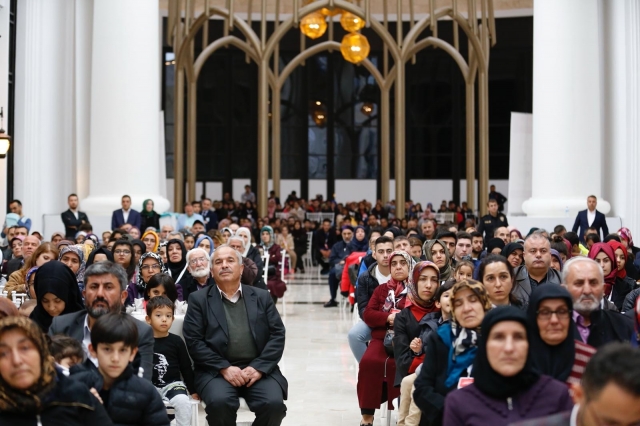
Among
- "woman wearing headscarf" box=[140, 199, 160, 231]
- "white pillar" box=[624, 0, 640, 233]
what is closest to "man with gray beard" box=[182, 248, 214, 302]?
"woman wearing headscarf" box=[140, 199, 160, 231]

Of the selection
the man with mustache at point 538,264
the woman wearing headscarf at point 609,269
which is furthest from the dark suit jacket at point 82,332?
the woman wearing headscarf at point 609,269

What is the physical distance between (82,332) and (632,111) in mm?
12668

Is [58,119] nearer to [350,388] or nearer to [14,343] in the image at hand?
[350,388]

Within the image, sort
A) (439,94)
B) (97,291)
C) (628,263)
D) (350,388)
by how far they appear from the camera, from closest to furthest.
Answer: (97,291) < (350,388) < (628,263) < (439,94)

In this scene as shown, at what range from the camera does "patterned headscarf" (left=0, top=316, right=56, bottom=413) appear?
368 cm

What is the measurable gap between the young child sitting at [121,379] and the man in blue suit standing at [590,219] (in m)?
10.5

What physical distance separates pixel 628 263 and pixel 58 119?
10.3 meters

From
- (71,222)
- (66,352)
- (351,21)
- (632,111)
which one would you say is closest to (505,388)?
(66,352)

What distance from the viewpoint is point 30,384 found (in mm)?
3689

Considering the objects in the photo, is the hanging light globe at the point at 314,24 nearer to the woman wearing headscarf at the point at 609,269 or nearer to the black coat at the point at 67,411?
the woman wearing headscarf at the point at 609,269

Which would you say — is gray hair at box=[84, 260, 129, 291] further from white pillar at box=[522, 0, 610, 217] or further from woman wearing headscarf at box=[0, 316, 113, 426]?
white pillar at box=[522, 0, 610, 217]

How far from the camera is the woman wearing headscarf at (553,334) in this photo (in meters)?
4.30

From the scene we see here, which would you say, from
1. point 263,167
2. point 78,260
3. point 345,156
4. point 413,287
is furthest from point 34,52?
point 345,156

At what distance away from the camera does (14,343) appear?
3670mm
